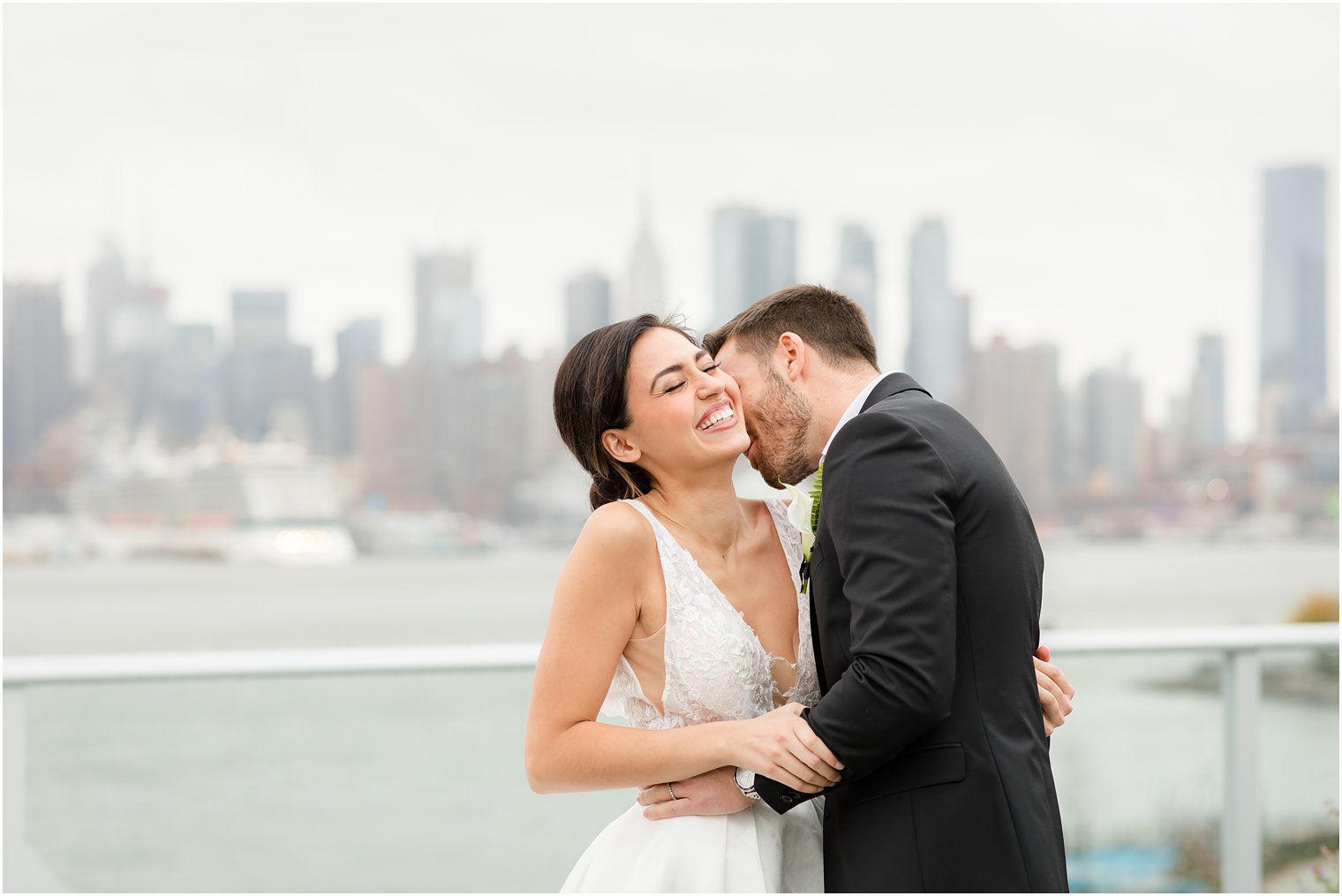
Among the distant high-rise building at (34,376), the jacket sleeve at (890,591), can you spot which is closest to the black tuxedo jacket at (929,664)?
the jacket sleeve at (890,591)

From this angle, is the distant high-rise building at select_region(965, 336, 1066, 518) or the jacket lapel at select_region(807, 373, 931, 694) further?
the distant high-rise building at select_region(965, 336, 1066, 518)

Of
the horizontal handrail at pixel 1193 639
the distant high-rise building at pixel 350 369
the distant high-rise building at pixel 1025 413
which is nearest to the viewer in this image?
the horizontal handrail at pixel 1193 639

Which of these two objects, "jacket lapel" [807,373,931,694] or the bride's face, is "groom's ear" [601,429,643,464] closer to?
the bride's face

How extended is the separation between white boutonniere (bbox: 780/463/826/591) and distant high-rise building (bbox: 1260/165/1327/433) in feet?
141

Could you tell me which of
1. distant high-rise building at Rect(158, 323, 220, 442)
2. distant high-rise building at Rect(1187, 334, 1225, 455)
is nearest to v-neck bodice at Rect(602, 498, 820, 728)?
distant high-rise building at Rect(1187, 334, 1225, 455)

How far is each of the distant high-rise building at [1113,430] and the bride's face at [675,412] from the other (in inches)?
1629

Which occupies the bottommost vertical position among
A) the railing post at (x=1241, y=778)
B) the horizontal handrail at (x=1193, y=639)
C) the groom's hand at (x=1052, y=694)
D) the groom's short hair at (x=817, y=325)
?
the railing post at (x=1241, y=778)

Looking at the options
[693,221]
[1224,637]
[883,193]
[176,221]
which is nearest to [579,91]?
[693,221]

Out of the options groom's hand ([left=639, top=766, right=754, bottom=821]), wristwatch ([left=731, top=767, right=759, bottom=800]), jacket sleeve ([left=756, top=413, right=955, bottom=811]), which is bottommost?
groom's hand ([left=639, top=766, right=754, bottom=821])

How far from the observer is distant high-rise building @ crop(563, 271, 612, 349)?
43.3 m

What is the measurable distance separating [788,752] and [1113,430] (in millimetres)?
42870

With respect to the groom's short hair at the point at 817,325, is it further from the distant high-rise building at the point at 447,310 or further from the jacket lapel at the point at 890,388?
the distant high-rise building at the point at 447,310

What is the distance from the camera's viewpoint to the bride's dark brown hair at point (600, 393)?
2.25 m

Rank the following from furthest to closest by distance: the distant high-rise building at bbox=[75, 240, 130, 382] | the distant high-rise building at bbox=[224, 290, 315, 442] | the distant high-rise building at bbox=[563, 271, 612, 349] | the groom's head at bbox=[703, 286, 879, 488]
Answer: the distant high-rise building at bbox=[75, 240, 130, 382]
the distant high-rise building at bbox=[224, 290, 315, 442]
the distant high-rise building at bbox=[563, 271, 612, 349]
the groom's head at bbox=[703, 286, 879, 488]
